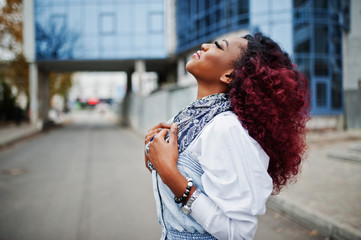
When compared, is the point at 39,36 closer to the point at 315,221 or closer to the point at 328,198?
the point at 328,198

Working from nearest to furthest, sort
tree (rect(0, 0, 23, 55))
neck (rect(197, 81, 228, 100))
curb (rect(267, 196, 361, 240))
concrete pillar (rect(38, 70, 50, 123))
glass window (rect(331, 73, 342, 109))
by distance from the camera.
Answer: neck (rect(197, 81, 228, 100)) → curb (rect(267, 196, 361, 240)) → glass window (rect(331, 73, 342, 109)) → tree (rect(0, 0, 23, 55)) → concrete pillar (rect(38, 70, 50, 123))

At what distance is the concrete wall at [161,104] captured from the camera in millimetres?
11480

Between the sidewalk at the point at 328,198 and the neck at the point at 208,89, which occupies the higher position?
the neck at the point at 208,89

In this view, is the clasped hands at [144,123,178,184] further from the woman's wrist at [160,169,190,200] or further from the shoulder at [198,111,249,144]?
the shoulder at [198,111,249,144]

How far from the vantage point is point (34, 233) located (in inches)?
154

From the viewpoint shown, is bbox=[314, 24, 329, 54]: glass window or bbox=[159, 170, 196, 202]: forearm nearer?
bbox=[159, 170, 196, 202]: forearm

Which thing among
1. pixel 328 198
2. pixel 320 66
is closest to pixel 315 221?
pixel 328 198

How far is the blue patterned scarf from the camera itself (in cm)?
133

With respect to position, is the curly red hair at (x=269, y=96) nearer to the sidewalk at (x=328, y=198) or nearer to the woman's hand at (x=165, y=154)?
→ the woman's hand at (x=165, y=154)

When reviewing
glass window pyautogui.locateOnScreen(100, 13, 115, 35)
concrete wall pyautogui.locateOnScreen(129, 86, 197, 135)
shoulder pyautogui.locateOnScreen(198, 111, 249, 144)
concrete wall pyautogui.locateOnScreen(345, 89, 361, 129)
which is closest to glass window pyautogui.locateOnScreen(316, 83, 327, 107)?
concrete wall pyautogui.locateOnScreen(129, 86, 197, 135)

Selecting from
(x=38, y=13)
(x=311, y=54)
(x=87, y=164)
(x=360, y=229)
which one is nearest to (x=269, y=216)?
(x=360, y=229)

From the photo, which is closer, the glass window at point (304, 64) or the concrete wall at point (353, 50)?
the concrete wall at point (353, 50)

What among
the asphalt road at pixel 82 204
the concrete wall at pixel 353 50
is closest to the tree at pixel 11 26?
the asphalt road at pixel 82 204

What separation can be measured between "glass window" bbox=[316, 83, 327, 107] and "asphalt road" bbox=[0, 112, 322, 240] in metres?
10.0
